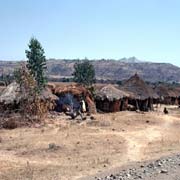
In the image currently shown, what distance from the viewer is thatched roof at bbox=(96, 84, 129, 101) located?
131 ft

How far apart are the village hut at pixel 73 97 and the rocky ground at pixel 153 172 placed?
2172 centimetres

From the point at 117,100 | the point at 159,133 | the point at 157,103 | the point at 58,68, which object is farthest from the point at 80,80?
the point at 58,68

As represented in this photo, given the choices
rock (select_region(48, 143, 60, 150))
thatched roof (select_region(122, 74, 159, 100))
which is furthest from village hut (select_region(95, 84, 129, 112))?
rock (select_region(48, 143, 60, 150))

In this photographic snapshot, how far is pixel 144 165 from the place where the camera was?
16094 mm

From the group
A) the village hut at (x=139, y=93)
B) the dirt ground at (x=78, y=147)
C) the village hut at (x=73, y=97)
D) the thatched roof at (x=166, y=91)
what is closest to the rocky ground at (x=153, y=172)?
the dirt ground at (x=78, y=147)

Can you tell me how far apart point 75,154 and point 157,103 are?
3651cm

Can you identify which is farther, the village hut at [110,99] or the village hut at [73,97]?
the village hut at [110,99]

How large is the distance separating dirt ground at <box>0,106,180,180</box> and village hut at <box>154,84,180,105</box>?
29863 mm

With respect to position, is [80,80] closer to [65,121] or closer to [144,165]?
[65,121]

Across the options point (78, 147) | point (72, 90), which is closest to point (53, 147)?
point (78, 147)

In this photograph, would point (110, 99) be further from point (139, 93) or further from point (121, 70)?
point (121, 70)

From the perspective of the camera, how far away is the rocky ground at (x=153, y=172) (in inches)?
547

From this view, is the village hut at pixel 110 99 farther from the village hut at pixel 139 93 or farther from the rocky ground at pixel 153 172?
the rocky ground at pixel 153 172

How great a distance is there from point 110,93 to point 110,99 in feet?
3.19
